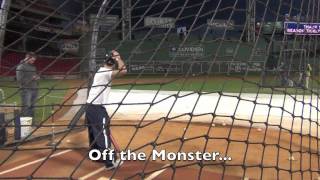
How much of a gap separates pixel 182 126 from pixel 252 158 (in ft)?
9.97

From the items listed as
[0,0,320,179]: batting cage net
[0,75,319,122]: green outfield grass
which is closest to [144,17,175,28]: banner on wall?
[0,0,320,179]: batting cage net

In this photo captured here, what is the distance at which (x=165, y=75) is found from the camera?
16.7 ft

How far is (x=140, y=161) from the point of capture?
6344 mm

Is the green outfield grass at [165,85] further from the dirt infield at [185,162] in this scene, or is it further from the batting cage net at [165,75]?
the dirt infield at [185,162]

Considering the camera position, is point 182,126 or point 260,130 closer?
point 260,130

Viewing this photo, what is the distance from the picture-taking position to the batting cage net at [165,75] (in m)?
3.93

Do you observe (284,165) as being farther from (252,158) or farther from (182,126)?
(182,126)

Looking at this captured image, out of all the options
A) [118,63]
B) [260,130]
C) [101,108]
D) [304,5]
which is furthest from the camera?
[260,130]

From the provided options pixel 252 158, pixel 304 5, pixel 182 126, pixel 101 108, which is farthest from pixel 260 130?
pixel 304 5

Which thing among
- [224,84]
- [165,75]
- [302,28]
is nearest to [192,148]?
[224,84]

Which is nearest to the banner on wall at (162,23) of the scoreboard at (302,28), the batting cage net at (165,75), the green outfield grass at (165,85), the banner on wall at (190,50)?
the batting cage net at (165,75)

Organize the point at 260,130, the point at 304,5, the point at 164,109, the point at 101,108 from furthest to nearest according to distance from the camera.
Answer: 1. the point at 164,109
2. the point at 260,130
3. the point at 101,108
4. the point at 304,5

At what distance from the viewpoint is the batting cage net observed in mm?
3928

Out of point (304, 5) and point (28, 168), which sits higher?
point (304, 5)
